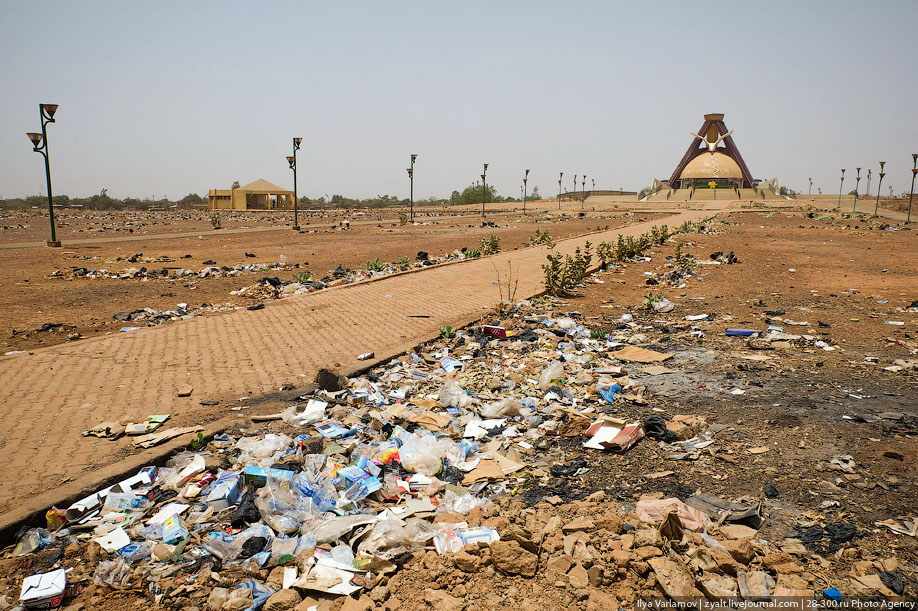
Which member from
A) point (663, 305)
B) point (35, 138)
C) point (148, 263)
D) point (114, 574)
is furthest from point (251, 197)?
point (114, 574)

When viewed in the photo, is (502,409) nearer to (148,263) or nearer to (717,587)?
(717,587)

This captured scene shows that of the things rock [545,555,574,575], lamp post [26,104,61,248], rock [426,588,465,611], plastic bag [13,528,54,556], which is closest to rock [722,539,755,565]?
rock [545,555,574,575]

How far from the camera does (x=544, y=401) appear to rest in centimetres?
508

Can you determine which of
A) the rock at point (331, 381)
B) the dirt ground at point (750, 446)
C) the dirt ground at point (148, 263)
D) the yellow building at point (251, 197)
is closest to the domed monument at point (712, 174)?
the yellow building at point (251, 197)

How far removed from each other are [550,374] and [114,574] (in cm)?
388

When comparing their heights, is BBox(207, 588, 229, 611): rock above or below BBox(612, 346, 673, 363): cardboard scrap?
below

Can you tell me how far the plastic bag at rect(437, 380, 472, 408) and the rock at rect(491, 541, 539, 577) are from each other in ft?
7.78

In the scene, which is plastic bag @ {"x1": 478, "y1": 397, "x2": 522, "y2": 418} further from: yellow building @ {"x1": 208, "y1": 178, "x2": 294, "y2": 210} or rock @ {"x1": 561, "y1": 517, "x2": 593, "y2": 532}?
yellow building @ {"x1": 208, "y1": 178, "x2": 294, "y2": 210}

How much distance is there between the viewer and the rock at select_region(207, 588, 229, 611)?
2611 millimetres

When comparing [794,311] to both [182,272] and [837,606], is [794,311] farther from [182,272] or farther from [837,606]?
[182,272]

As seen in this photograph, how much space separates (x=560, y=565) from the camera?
2.58 m

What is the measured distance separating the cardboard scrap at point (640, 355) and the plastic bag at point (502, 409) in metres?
2.01

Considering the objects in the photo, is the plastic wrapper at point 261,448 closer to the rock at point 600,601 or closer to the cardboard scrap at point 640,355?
the rock at point 600,601

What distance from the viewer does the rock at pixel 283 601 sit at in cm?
259
